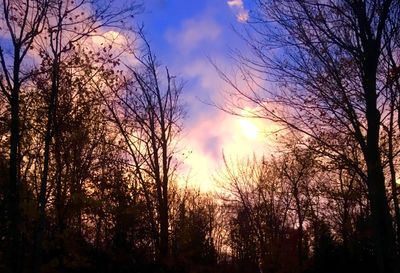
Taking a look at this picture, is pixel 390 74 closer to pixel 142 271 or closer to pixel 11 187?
pixel 11 187

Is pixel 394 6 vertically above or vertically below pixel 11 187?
above

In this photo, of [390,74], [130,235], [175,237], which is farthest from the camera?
[175,237]

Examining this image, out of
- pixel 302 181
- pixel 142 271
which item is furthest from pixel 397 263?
pixel 302 181

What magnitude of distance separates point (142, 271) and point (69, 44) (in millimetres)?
9291

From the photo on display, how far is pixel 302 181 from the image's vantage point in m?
37.0

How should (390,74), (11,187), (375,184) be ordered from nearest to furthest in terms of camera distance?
(375,184)
(390,74)
(11,187)

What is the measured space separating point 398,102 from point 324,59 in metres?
2.09

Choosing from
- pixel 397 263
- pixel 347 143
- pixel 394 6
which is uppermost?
pixel 394 6

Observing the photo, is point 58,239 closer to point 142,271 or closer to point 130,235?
point 142,271

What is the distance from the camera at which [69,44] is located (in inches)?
551

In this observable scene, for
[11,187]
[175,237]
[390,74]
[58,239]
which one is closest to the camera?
[390,74]

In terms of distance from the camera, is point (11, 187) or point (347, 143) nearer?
point (11, 187)

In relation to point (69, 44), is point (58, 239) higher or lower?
lower

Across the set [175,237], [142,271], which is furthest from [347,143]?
[175,237]
